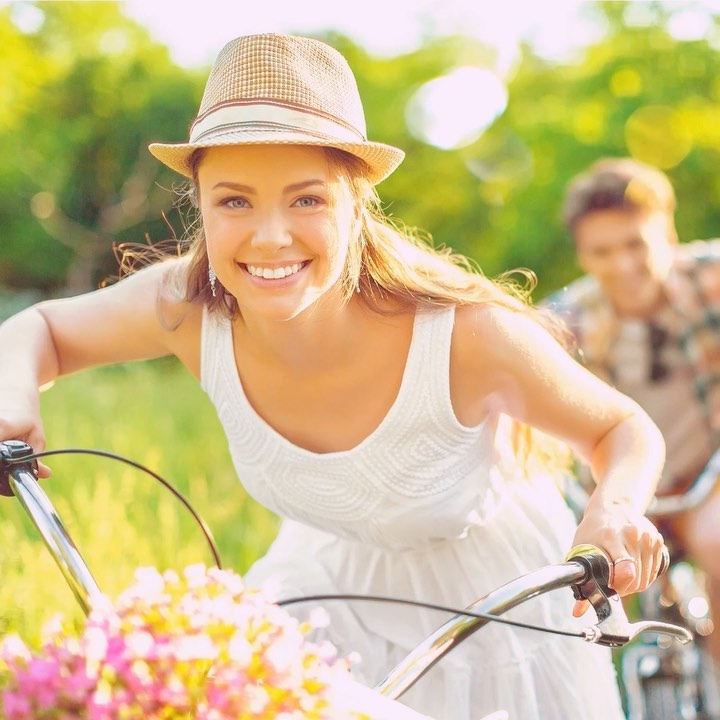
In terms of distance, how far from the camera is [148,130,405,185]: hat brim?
178 centimetres

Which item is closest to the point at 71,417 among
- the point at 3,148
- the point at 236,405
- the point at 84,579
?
the point at 236,405

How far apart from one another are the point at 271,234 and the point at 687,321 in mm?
2494

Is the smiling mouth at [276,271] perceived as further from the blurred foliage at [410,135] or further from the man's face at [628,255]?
the man's face at [628,255]

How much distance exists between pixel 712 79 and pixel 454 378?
794cm

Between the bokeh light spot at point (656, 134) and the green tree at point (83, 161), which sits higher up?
the green tree at point (83, 161)

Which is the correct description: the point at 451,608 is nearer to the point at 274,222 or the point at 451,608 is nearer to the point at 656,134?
the point at 274,222

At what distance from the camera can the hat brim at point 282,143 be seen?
5.85 ft

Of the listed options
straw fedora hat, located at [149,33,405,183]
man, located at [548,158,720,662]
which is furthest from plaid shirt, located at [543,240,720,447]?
straw fedora hat, located at [149,33,405,183]

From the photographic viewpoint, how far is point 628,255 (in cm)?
408

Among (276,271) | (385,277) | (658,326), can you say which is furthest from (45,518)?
(658,326)

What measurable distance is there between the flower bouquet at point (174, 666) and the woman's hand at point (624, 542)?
614 mm

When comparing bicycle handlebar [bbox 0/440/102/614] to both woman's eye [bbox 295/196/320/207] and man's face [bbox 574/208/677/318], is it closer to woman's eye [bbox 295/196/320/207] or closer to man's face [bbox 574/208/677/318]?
woman's eye [bbox 295/196/320/207]

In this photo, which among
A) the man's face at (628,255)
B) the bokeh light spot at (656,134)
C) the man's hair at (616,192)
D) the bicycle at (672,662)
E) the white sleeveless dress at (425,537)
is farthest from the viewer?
the bokeh light spot at (656,134)

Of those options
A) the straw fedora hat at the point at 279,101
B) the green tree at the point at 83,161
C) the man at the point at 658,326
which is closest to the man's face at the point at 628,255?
the man at the point at 658,326
